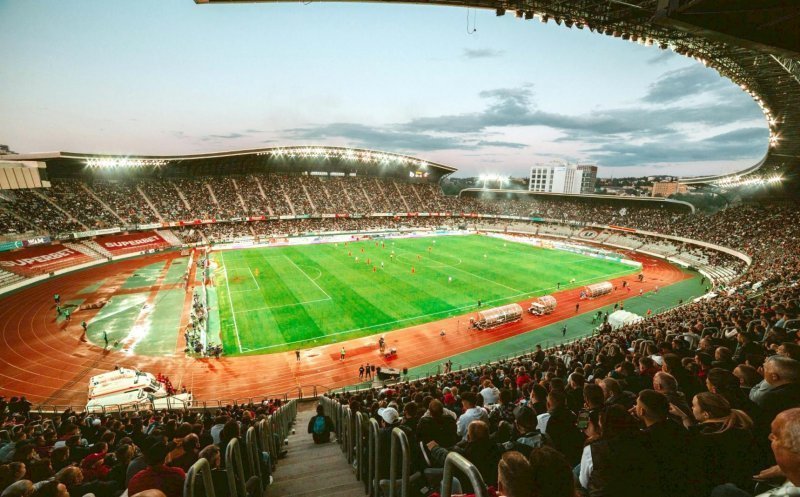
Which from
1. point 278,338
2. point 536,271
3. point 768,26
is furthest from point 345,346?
point 536,271

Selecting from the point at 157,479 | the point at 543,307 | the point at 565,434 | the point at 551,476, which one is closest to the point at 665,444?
the point at 565,434

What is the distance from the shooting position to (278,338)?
1164 inches

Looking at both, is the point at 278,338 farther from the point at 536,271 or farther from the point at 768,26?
the point at 536,271

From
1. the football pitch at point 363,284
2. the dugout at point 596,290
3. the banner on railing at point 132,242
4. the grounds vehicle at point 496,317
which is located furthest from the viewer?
the banner on railing at point 132,242

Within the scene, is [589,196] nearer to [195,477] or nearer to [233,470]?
[233,470]

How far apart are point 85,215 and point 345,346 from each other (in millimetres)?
55219

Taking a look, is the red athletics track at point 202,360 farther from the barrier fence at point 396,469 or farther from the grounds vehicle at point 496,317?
the barrier fence at point 396,469

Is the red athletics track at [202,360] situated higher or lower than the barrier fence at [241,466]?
lower

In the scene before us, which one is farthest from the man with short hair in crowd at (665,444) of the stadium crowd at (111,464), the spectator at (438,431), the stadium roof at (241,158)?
the stadium roof at (241,158)

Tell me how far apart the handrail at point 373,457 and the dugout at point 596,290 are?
3925 centimetres

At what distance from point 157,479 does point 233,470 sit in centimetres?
116

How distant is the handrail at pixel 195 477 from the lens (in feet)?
11.0

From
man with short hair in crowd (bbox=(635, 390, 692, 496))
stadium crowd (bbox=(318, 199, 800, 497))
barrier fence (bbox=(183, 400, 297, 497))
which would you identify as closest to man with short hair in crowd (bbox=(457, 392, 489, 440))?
stadium crowd (bbox=(318, 199, 800, 497))

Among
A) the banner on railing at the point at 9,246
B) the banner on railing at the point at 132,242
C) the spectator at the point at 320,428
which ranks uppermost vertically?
the spectator at the point at 320,428
